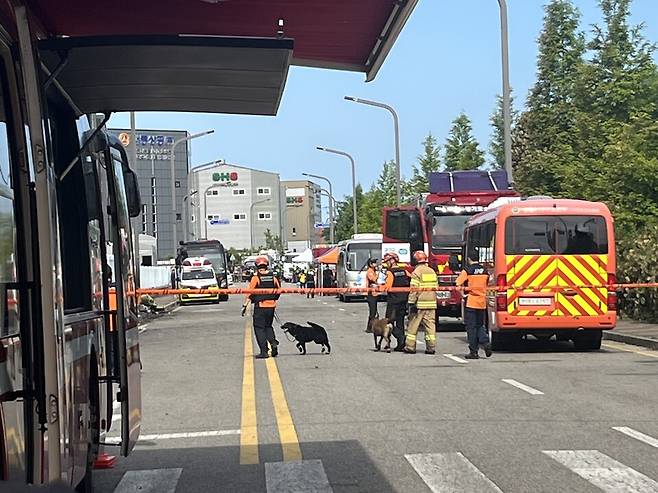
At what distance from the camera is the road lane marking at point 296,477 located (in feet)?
23.8

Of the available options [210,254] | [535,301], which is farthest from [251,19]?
[210,254]

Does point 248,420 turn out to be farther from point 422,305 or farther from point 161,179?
point 161,179

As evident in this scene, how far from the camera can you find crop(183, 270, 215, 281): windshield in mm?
50000

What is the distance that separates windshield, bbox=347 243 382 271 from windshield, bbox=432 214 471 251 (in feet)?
71.6

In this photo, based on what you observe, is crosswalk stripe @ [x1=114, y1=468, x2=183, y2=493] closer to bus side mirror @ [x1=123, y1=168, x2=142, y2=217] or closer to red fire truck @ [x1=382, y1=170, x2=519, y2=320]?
bus side mirror @ [x1=123, y1=168, x2=142, y2=217]

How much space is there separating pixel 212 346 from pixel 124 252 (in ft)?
47.1

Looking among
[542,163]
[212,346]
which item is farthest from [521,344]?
[542,163]

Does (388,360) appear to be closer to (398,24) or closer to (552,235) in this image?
(552,235)

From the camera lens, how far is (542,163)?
5325cm

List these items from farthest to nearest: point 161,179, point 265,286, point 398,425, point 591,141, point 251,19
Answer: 1. point 161,179
2. point 591,141
3. point 265,286
4. point 398,425
5. point 251,19

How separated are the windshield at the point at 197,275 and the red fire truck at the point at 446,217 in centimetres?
2524

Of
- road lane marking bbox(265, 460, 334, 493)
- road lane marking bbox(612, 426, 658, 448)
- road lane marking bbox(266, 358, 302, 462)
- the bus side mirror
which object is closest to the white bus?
road lane marking bbox(266, 358, 302, 462)

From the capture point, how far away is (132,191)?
7.59 metres

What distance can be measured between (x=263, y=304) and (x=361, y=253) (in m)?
30.7
